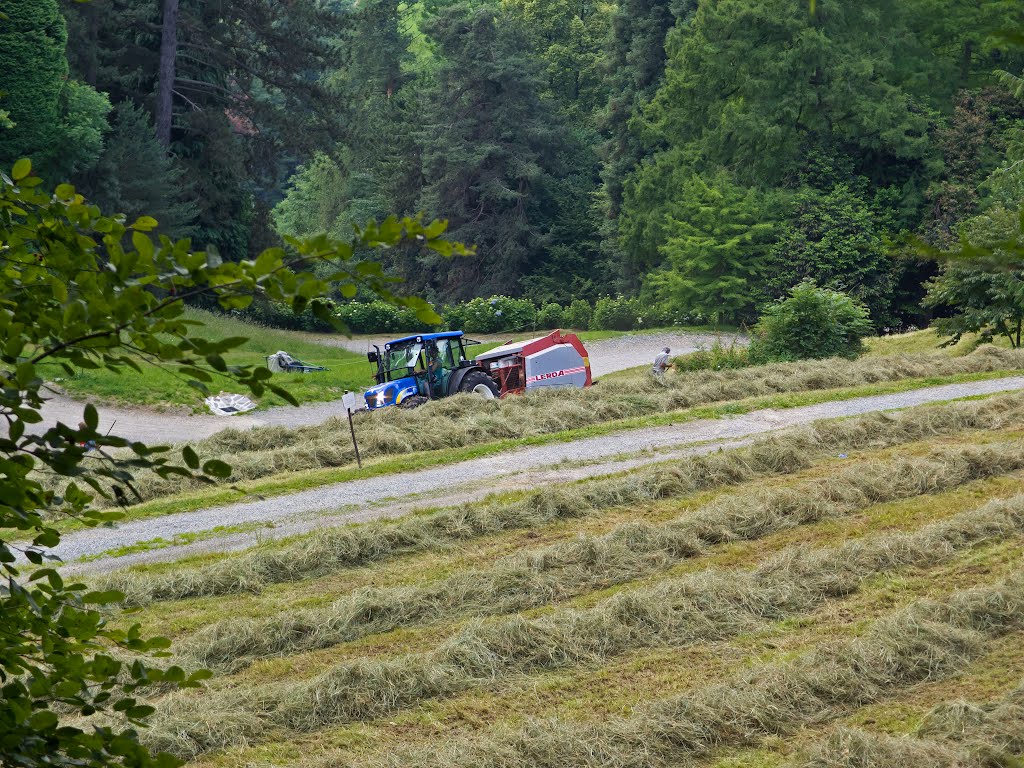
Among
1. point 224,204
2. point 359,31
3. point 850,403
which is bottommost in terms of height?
point 850,403

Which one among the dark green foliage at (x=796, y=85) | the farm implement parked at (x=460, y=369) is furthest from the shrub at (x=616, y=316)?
the farm implement parked at (x=460, y=369)

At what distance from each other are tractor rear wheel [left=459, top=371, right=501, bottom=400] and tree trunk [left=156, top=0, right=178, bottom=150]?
17877 millimetres

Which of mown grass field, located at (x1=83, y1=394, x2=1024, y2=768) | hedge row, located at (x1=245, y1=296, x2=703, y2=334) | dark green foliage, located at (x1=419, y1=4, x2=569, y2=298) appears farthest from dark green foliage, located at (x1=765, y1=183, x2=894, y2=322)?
mown grass field, located at (x1=83, y1=394, x2=1024, y2=768)

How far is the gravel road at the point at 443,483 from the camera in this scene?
42.7 ft

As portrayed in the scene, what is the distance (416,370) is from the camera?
2070 cm

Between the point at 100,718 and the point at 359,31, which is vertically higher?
the point at 359,31

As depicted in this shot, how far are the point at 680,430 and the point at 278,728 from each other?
11.1 meters

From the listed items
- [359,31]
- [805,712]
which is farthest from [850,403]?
[359,31]

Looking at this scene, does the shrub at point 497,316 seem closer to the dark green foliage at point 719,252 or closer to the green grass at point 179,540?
the dark green foliage at point 719,252

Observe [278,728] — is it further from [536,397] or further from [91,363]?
[536,397]

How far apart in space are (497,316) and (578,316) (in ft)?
14.4

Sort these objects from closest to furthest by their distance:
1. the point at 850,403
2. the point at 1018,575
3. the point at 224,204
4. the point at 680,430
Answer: the point at 1018,575 < the point at 680,430 < the point at 850,403 < the point at 224,204

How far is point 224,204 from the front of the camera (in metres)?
38.1

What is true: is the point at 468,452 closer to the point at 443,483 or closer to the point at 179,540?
the point at 443,483
